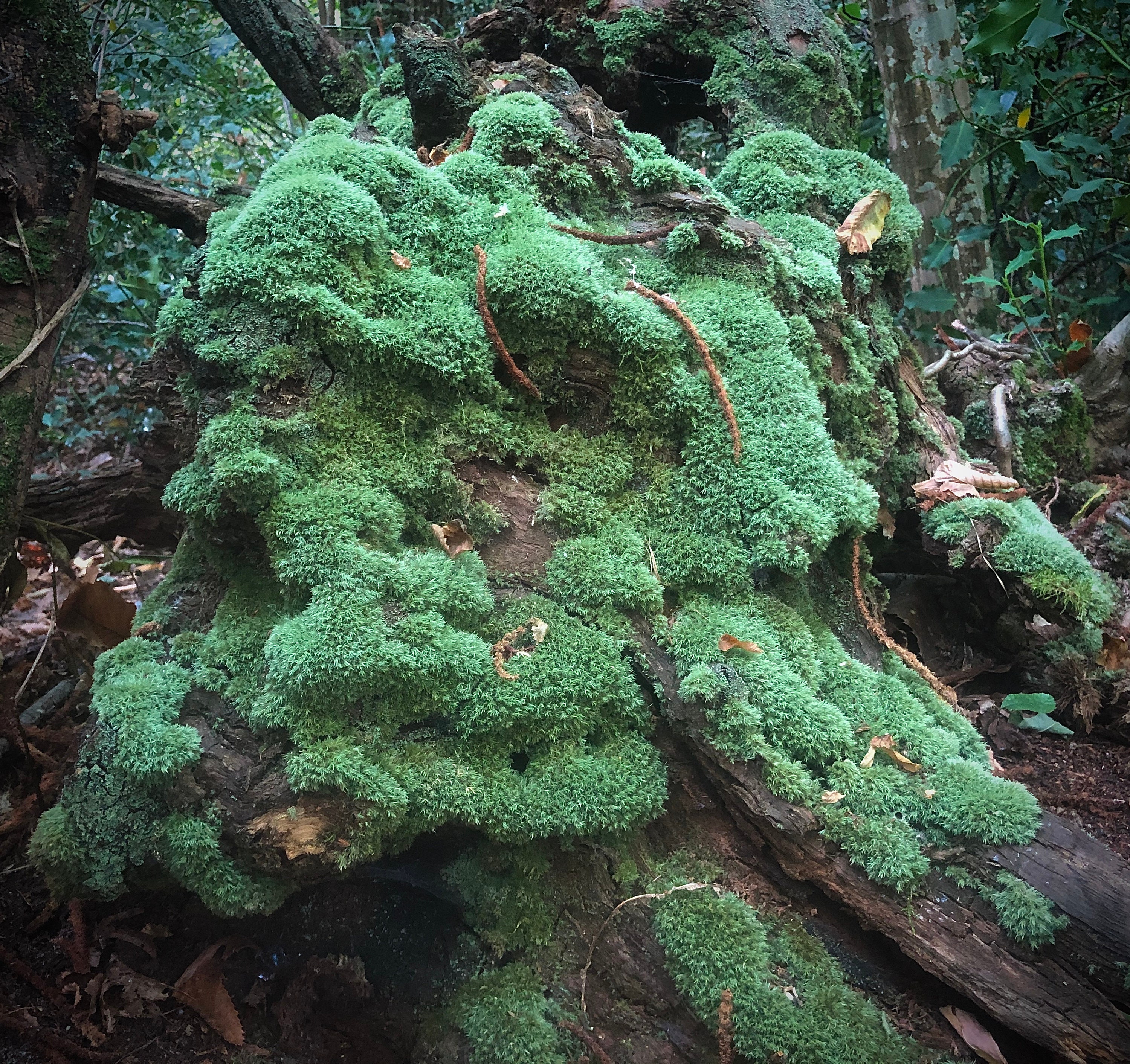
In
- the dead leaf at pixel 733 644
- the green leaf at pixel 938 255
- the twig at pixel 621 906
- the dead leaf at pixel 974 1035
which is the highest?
the green leaf at pixel 938 255

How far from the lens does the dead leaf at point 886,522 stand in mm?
2783

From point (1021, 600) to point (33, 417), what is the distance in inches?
133

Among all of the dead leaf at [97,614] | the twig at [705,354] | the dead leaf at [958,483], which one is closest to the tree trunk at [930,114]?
the dead leaf at [958,483]

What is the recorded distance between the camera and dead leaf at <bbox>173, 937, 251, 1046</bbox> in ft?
6.45

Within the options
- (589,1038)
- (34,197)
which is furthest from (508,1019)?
(34,197)

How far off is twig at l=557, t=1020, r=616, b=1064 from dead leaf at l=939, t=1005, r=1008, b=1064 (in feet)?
2.57

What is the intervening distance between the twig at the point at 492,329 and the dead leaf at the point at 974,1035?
189 centimetres

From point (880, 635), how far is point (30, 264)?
2.93 metres

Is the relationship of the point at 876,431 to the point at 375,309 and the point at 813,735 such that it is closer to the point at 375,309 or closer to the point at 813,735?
the point at 813,735

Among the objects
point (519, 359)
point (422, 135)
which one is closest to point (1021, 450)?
point (519, 359)

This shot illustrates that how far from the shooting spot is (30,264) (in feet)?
8.01

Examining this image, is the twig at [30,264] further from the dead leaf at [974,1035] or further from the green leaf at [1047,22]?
the green leaf at [1047,22]

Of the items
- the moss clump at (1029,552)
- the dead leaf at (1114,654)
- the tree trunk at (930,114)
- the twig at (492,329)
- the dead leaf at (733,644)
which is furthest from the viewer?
the tree trunk at (930,114)

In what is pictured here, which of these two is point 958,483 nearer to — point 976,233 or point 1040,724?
point 1040,724
